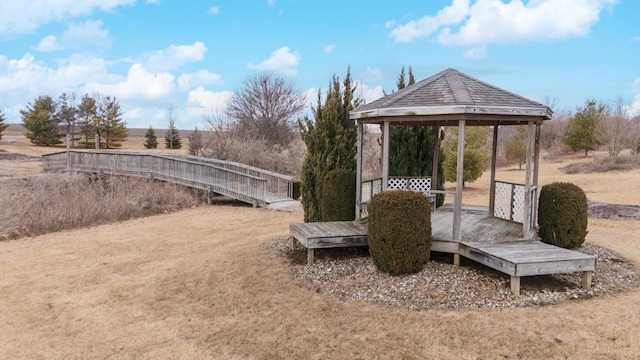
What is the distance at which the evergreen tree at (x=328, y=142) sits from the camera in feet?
27.1

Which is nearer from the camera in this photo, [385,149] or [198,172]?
[385,149]

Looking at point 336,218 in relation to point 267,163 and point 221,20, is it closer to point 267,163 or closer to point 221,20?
point 221,20

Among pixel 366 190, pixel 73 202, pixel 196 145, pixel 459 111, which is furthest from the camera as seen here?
pixel 196 145

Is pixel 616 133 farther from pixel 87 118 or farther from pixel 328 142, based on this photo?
pixel 87 118

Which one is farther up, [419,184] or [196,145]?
[196,145]

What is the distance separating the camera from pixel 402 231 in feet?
16.4

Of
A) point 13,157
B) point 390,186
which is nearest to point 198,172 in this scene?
point 390,186

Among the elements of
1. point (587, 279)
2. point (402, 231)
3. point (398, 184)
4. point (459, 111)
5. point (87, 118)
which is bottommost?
point (587, 279)

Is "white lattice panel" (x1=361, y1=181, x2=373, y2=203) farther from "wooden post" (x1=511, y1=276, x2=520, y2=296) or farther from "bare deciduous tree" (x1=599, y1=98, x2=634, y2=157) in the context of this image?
"bare deciduous tree" (x1=599, y1=98, x2=634, y2=157)

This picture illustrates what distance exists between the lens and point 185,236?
8.61m

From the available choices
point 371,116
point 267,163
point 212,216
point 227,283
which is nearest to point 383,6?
point 371,116

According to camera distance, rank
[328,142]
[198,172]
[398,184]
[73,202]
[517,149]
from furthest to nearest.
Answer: [517,149]
[198,172]
[73,202]
[328,142]
[398,184]

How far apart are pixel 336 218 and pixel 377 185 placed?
99 cm

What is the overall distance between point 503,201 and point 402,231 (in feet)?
10.1
